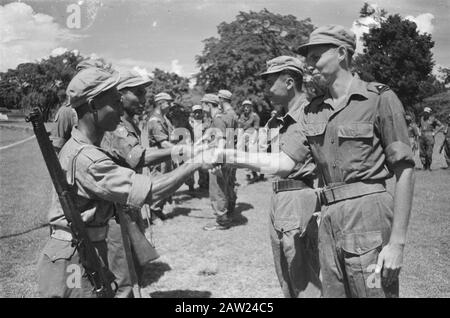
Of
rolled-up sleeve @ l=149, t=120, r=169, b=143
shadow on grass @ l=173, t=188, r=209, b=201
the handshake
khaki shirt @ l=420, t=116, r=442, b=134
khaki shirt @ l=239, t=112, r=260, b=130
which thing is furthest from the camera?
khaki shirt @ l=420, t=116, r=442, b=134

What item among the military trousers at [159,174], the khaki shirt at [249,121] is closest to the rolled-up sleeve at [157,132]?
the military trousers at [159,174]

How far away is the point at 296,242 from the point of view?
362cm

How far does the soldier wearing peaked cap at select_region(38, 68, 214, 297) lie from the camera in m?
2.40

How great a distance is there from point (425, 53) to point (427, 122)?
12.2 m

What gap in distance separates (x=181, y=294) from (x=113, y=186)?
10.1 feet

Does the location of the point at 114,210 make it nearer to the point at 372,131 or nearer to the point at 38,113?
the point at 38,113

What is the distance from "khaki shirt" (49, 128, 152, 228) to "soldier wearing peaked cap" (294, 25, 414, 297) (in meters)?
1.19

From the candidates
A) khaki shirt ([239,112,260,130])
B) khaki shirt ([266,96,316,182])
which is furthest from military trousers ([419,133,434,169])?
khaki shirt ([266,96,316,182])

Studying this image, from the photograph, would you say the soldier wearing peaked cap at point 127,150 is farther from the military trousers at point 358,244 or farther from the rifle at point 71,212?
the military trousers at point 358,244

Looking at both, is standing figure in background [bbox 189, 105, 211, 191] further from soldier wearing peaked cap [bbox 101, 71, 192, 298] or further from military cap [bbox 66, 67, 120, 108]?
military cap [bbox 66, 67, 120, 108]

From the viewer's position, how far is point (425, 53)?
2539 cm

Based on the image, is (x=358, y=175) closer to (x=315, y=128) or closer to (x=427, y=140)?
(x=315, y=128)
